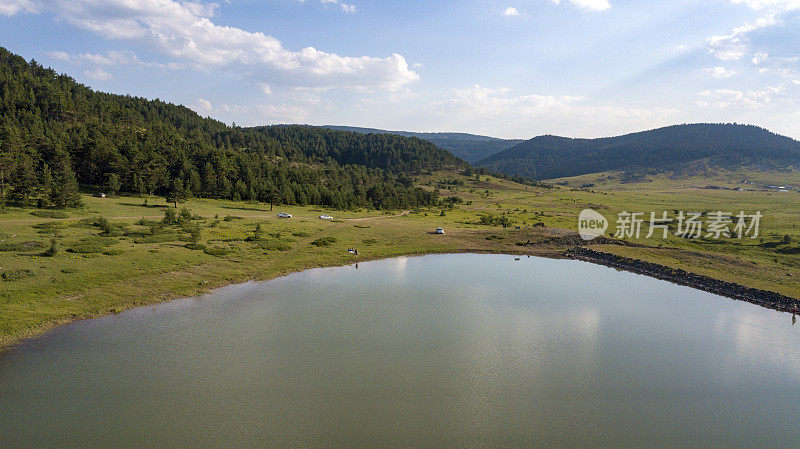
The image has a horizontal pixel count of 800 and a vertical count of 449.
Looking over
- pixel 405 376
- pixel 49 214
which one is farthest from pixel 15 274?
pixel 405 376

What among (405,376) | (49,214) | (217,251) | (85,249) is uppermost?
(49,214)

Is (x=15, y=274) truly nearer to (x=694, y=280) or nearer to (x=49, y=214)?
(x=49, y=214)

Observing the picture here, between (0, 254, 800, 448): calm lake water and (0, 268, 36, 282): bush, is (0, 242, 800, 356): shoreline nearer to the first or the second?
(0, 254, 800, 448): calm lake water

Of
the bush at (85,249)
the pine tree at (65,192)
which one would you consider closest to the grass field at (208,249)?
the bush at (85,249)

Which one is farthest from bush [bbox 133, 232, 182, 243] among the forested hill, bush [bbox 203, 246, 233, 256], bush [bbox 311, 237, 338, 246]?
the forested hill

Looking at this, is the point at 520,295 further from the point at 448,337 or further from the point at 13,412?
the point at 13,412

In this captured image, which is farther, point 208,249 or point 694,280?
point 208,249
